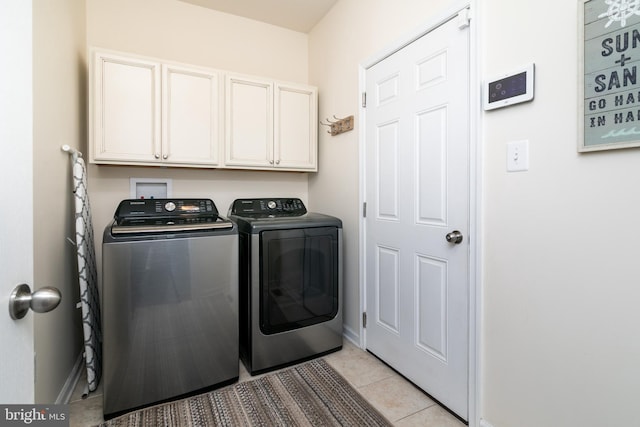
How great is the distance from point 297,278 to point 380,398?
34.1 inches

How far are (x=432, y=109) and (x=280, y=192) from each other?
162 cm

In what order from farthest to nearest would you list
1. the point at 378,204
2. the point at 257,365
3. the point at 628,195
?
the point at 378,204 < the point at 257,365 < the point at 628,195

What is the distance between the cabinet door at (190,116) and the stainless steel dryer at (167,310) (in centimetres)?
59

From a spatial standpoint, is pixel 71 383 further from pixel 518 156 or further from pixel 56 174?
pixel 518 156

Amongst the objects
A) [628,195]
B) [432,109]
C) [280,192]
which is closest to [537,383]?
[628,195]

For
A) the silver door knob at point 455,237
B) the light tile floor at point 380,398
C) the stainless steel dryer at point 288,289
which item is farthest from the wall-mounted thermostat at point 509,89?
the light tile floor at point 380,398

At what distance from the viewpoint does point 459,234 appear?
150cm

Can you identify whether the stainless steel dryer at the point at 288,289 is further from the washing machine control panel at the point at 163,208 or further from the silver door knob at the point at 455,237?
the silver door knob at the point at 455,237

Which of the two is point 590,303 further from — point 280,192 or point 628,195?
point 280,192

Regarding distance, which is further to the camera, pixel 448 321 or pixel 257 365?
pixel 257 365

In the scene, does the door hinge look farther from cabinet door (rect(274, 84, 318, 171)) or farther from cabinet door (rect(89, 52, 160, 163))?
cabinet door (rect(89, 52, 160, 163))

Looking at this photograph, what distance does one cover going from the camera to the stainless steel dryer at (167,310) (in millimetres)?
1515

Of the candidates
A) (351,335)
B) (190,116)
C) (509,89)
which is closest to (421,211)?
(509,89)

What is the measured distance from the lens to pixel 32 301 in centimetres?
56
